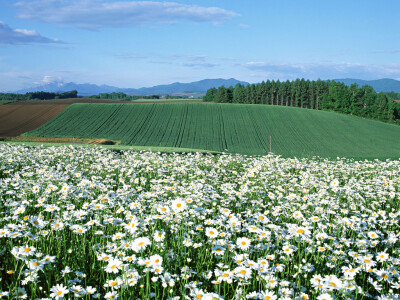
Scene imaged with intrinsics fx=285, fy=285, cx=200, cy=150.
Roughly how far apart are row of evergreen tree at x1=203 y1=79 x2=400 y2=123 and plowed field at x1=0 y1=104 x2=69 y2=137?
64.3m

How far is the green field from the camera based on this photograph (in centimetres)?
4515

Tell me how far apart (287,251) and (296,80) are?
11582 centimetres

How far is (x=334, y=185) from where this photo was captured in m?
8.02

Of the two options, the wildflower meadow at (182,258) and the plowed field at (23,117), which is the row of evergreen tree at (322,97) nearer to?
the plowed field at (23,117)

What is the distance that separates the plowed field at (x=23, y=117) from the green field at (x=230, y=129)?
2654mm

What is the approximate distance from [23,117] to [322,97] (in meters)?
95.5

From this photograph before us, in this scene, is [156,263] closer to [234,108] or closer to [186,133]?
[186,133]

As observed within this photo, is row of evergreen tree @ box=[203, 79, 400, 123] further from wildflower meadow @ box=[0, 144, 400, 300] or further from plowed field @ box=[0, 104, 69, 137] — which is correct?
wildflower meadow @ box=[0, 144, 400, 300]

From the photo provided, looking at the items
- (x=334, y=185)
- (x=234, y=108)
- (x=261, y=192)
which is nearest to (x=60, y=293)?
(x=261, y=192)

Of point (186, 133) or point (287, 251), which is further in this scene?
point (186, 133)

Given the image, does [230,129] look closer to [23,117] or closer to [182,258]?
[23,117]

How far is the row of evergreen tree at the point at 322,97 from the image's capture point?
95125 millimetres

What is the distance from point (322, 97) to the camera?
106 m

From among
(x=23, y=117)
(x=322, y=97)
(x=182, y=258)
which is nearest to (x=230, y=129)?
(x=23, y=117)
